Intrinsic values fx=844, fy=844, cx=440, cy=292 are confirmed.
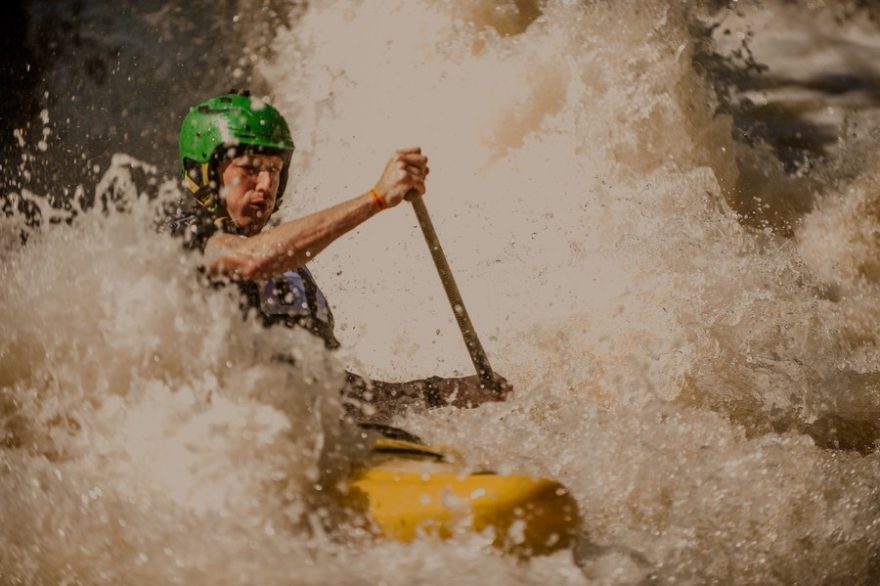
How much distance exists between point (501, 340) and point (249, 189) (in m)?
1.88

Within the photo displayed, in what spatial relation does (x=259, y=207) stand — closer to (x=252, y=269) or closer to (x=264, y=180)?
(x=264, y=180)

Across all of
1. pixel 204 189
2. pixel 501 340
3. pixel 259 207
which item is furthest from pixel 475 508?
pixel 501 340

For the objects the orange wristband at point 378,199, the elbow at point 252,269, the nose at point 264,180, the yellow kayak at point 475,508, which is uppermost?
the nose at point 264,180

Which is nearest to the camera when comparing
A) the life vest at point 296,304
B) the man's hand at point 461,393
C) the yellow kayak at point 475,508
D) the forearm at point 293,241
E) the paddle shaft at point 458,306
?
the yellow kayak at point 475,508

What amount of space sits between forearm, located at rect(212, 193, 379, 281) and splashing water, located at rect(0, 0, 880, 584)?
0.45 feet

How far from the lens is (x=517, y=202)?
493 centimetres

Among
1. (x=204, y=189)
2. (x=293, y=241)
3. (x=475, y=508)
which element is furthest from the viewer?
(x=204, y=189)

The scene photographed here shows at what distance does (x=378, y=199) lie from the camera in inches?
83.8

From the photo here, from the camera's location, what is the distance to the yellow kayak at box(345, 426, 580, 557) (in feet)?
5.74

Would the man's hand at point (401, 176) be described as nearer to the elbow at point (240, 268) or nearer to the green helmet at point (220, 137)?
the elbow at point (240, 268)

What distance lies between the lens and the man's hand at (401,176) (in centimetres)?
214

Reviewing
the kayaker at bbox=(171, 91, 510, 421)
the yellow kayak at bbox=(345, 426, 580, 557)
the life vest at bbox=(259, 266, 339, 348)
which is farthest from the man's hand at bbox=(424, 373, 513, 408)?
the yellow kayak at bbox=(345, 426, 580, 557)

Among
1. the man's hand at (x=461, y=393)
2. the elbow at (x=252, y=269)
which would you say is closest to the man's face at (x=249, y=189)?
the elbow at (x=252, y=269)

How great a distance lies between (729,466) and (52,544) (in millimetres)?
1723
